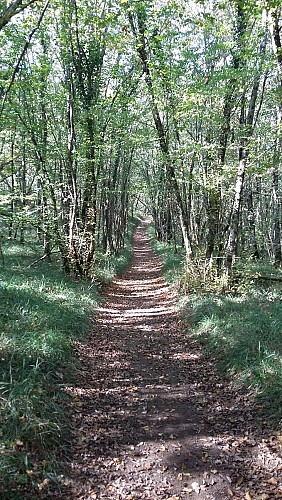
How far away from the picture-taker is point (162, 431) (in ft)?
14.5

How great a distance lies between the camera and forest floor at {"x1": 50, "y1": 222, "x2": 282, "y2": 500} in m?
3.52

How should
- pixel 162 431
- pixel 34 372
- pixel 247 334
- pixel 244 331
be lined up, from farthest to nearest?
pixel 244 331 → pixel 247 334 → pixel 34 372 → pixel 162 431

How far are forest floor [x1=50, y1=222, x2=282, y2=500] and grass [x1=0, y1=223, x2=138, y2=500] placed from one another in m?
0.25

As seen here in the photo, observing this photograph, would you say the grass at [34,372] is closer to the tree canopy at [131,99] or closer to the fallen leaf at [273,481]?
the fallen leaf at [273,481]

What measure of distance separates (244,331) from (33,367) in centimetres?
382

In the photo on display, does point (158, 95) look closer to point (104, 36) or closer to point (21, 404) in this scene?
point (104, 36)

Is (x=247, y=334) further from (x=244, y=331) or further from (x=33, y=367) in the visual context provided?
(x=33, y=367)

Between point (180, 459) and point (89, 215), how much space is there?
970cm

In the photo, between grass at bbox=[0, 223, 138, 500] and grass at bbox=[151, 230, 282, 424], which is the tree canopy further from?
grass at bbox=[0, 223, 138, 500]

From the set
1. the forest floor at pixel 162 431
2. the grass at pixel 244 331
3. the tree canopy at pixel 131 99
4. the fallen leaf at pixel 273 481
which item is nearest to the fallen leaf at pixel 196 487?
the forest floor at pixel 162 431

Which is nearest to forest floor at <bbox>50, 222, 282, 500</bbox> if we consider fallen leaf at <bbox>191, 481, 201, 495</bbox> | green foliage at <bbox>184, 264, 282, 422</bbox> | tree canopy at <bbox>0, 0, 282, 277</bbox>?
fallen leaf at <bbox>191, 481, 201, 495</bbox>

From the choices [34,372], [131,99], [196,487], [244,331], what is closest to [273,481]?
[196,487]

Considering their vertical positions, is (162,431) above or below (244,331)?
below

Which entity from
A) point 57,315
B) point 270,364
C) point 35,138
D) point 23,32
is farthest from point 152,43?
point 270,364
